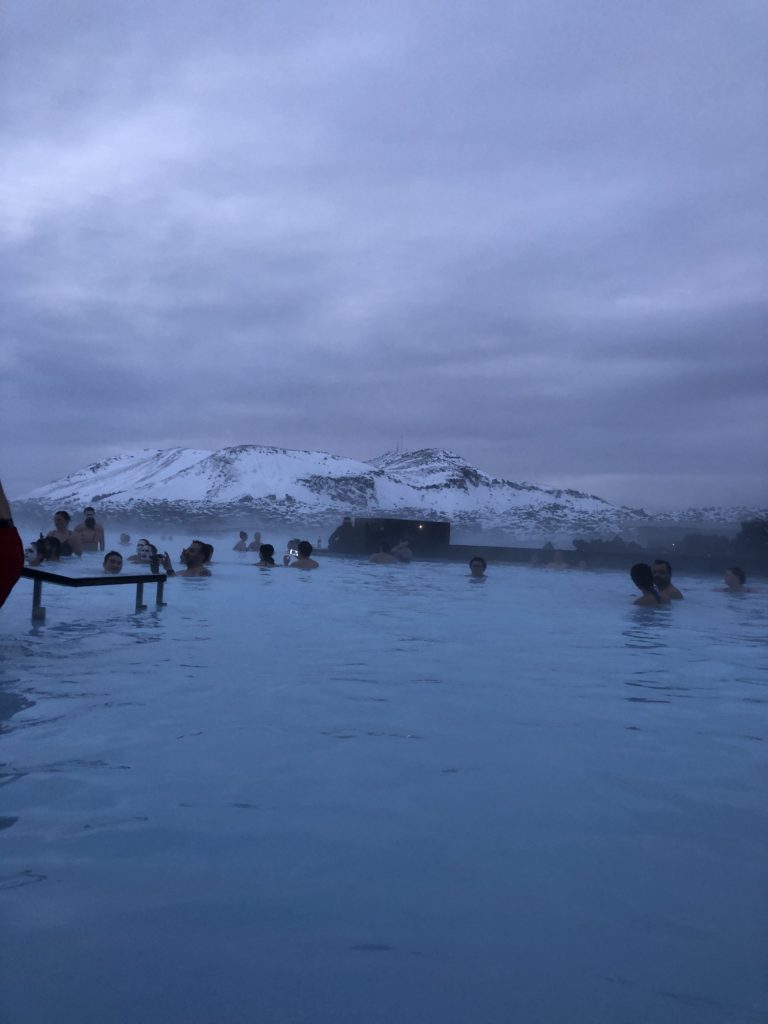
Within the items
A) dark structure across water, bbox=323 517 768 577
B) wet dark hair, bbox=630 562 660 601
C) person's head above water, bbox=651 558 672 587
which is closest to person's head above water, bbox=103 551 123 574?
wet dark hair, bbox=630 562 660 601

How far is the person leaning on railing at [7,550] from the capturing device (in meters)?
2.75

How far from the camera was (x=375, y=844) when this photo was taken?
8.29 feet

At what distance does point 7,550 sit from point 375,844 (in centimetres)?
167

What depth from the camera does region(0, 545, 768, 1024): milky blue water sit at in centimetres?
176

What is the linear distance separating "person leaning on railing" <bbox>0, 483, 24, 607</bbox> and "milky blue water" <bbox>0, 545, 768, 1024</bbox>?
766mm

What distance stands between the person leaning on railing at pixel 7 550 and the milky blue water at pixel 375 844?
2.51ft

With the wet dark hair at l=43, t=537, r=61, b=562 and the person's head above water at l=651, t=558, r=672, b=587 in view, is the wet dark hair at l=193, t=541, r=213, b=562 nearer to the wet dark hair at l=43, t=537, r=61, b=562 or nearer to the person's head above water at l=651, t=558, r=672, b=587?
the wet dark hair at l=43, t=537, r=61, b=562

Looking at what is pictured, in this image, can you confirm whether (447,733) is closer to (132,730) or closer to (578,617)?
(132,730)

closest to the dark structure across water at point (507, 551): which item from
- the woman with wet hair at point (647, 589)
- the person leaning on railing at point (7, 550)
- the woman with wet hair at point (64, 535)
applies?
the woman with wet hair at point (647, 589)

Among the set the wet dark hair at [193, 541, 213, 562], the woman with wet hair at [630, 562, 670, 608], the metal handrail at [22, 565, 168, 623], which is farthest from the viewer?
the wet dark hair at [193, 541, 213, 562]

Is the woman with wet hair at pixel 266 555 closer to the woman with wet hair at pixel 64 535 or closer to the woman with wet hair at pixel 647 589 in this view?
the woman with wet hair at pixel 64 535

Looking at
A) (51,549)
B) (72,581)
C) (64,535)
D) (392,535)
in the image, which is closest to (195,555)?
(64,535)

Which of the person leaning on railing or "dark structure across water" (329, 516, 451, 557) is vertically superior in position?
"dark structure across water" (329, 516, 451, 557)

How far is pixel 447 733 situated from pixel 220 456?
182 meters
